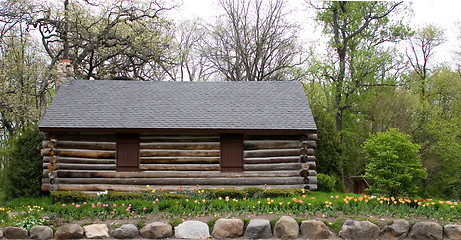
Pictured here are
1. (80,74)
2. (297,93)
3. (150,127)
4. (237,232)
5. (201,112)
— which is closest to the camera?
(237,232)

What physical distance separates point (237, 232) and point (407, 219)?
4.09 metres

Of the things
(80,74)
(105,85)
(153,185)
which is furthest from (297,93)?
(80,74)

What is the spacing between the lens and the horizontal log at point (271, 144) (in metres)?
14.3

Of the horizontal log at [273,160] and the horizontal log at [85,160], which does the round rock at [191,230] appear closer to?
the horizontal log at [273,160]

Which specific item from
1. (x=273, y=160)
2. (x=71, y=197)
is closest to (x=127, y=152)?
(x=71, y=197)

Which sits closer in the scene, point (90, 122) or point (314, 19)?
point (90, 122)

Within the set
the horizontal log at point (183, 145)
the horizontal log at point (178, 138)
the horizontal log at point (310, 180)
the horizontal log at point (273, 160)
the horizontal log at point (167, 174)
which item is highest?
the horizontal log at point (178, 138)

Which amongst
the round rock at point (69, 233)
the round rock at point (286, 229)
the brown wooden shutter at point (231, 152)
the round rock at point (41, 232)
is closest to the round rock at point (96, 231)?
the round rock at point (69, 233)

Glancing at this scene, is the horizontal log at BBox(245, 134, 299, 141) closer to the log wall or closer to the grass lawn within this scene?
the log wall

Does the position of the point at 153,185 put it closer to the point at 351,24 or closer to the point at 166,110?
the point at 166,110

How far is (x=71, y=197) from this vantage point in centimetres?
1191

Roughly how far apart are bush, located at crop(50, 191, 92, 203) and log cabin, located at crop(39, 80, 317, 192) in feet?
5.29

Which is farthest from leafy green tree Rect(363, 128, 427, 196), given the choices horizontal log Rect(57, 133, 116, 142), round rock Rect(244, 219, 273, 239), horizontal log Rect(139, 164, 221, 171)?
horizontal log Rect(57, 133, 116, 142)

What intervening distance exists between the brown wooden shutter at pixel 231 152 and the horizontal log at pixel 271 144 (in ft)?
0.93
